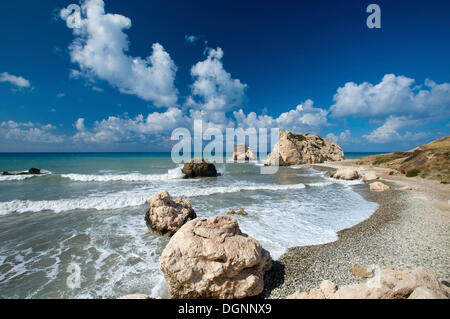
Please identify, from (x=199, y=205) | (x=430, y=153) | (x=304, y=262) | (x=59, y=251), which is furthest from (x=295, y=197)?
(x=430, y=153)

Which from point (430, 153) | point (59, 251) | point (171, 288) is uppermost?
point (430, 153)

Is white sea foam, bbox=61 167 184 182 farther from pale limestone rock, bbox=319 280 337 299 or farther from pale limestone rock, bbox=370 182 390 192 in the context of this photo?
pale limestone rock, bbox=319 280 337 299

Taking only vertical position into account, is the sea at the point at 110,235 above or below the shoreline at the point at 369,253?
below

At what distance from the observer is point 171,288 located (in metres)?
4.20

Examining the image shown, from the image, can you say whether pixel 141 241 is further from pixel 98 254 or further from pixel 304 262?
pixel 304 262

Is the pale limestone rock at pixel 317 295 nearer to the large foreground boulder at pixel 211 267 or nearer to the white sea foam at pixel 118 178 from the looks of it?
the large foreground boulder at pixel 211 267

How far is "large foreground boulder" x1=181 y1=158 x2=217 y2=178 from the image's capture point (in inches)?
1065

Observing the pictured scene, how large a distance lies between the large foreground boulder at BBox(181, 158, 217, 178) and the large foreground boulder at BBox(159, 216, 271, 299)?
22861mm

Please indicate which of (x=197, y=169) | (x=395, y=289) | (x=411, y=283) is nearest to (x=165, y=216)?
(x=395, y=289)

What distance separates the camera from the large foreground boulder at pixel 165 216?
7.95 m

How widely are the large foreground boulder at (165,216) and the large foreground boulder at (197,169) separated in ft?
60.7

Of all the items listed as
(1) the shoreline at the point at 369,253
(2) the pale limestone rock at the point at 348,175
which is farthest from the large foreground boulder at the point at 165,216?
(2) the pale limestone rock at the point at 348,175

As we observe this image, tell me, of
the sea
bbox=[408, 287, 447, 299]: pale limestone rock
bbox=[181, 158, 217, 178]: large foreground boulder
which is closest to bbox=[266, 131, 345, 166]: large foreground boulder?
bbox=[181, 158, 217, 178]: large foreground boulder
